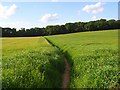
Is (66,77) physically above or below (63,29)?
below

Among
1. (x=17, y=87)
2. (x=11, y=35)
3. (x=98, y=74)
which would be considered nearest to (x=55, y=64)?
(x=98, y=74)

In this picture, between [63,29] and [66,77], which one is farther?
[63,29]

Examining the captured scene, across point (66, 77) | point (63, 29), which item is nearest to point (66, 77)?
point (66, 77)

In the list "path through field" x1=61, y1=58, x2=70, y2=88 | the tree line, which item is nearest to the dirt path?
"path through field" x1=61, y1=58, x2=70, y2=88

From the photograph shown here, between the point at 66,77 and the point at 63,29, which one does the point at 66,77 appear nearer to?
the point at 66,77

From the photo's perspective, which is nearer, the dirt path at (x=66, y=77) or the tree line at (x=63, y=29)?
the dirt path at (x=66, y=77)

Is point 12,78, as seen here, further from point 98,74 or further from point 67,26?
point 67,26

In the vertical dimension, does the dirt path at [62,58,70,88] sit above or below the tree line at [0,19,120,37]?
below

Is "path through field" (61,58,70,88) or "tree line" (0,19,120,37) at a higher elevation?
"tree line" (0,19,120,37)

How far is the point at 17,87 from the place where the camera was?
17.6 m

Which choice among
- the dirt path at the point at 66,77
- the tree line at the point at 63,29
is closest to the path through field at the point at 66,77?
the dirt path at the point at 66,77

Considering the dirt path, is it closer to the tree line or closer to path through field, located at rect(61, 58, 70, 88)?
path through field, located at rect(61, 58, 70, 88)

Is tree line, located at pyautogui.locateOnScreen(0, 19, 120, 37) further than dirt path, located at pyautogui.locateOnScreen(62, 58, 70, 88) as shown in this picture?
Yes

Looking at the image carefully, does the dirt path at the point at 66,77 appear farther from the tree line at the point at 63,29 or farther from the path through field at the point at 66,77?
the tree line at the point at 63,29
